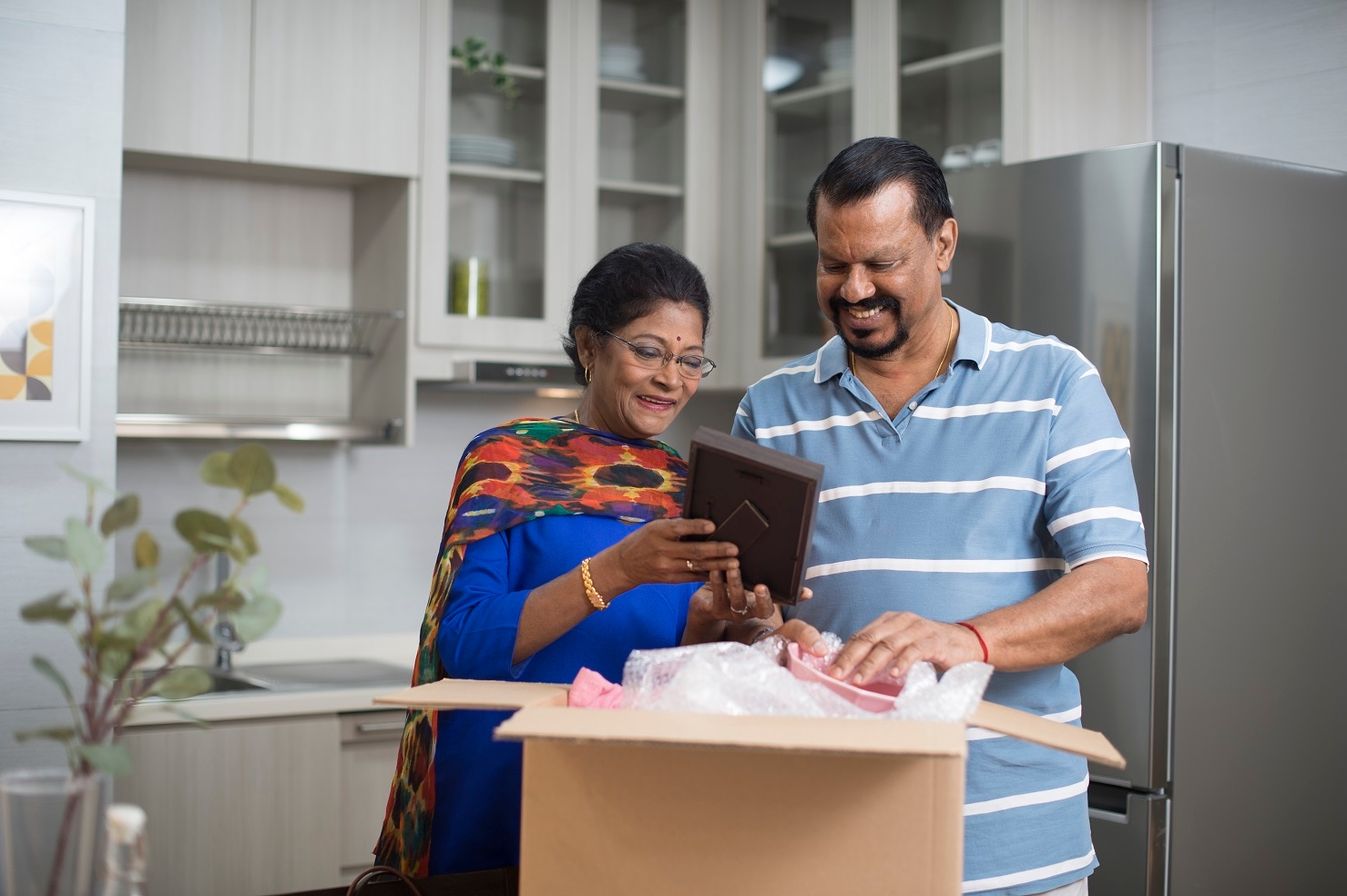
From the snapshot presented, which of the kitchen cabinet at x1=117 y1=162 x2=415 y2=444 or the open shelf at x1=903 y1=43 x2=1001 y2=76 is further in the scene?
the kitchen cabinet at x1=117 y1=162 x2=415 y2=444

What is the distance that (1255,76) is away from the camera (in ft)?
8.75

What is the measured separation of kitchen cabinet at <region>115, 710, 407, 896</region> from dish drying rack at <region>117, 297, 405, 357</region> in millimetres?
927

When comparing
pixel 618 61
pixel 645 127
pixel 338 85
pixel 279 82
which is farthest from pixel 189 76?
pixel 645 127

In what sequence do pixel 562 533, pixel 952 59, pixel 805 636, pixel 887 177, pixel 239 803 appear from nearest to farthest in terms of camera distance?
pixel 805 636 → pixel 887 177 → pixel 562 533 → pixel 239 803 → pixel 952 59

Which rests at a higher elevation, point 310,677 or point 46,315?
point 46,315

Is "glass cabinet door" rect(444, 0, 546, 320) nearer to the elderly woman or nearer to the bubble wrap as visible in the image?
the elderly woman

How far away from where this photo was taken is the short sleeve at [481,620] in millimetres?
1229

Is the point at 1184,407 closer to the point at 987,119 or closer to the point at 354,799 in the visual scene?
the point at 987,119

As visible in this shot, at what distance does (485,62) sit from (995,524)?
225cm

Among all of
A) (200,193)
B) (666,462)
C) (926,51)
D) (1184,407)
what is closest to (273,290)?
(200,193)

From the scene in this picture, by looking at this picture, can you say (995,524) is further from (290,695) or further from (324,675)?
(324,675)

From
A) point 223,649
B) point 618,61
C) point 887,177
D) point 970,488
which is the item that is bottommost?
point 223,649

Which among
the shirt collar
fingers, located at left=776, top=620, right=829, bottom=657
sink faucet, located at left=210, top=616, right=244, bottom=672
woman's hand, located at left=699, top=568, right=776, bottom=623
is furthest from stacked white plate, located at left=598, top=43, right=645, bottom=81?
fingers, located at left=776, top=620, right=829, bottom=657

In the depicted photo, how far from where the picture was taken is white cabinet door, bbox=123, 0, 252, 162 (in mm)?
2701
